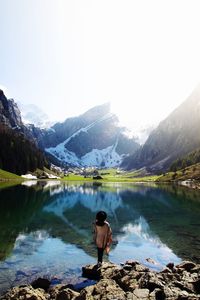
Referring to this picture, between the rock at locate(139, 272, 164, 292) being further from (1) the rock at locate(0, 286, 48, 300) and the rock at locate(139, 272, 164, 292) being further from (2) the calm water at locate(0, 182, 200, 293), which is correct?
(2) the calm water at locate(0, 182, 200, 293)

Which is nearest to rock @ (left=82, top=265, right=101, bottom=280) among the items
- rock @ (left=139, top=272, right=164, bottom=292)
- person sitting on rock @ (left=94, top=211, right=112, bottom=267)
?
person sitting on rock @ (left=94, top=211, right=112, bottom=267)

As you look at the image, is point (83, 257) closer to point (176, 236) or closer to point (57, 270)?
point (57, 270)

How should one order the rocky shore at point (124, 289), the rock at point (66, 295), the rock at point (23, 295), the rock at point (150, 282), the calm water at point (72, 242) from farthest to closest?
1. the calm water at point (72, 242)
2. the rock at point (150, 282)
3. the rock at point (66, 295)
4. the rock at point (23, 295)
5. the rocky shore at point (124, 289)

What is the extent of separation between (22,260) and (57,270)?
4.40m

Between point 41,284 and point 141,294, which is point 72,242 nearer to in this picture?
point 41,284

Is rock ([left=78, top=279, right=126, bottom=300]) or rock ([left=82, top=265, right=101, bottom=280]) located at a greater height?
rock ([left=78, top=279, right=126, bottom=300])

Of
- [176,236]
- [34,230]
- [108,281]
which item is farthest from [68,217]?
[108,281]

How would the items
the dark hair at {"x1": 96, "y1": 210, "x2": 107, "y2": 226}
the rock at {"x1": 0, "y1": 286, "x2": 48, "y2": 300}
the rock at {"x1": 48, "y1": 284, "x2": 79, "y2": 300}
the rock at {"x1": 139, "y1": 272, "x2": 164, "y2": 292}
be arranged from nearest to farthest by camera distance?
the rock at {"x1": 0, "y1": 286, "x2": 48, "y2": 300}
the rock at {"x1": 48, "y1": 284, "x2": 79, "y2": 300}
the rock at {"x1": 139, "y1": 272, "x2": 164, "y2": 292}
the dark hair at {"x1": 96, "y1": 210, "x2": 107, "y2": 226}

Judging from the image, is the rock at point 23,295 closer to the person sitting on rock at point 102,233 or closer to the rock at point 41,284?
the rock at point 41,284

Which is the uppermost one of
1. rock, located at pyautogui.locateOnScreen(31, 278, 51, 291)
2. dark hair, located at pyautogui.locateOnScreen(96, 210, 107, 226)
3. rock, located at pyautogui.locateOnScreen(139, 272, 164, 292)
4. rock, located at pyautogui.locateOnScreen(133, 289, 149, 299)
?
dark hair, located at pyautogui.locateOnScreen(96, 210, 107, 226)

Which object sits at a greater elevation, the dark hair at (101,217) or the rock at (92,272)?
the dark hair at (101,217)

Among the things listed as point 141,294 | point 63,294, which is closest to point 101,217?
point 63,294

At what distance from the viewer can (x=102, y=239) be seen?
85.9 ft

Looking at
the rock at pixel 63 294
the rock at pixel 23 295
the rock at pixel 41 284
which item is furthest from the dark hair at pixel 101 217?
the rock at pixel 23 295
